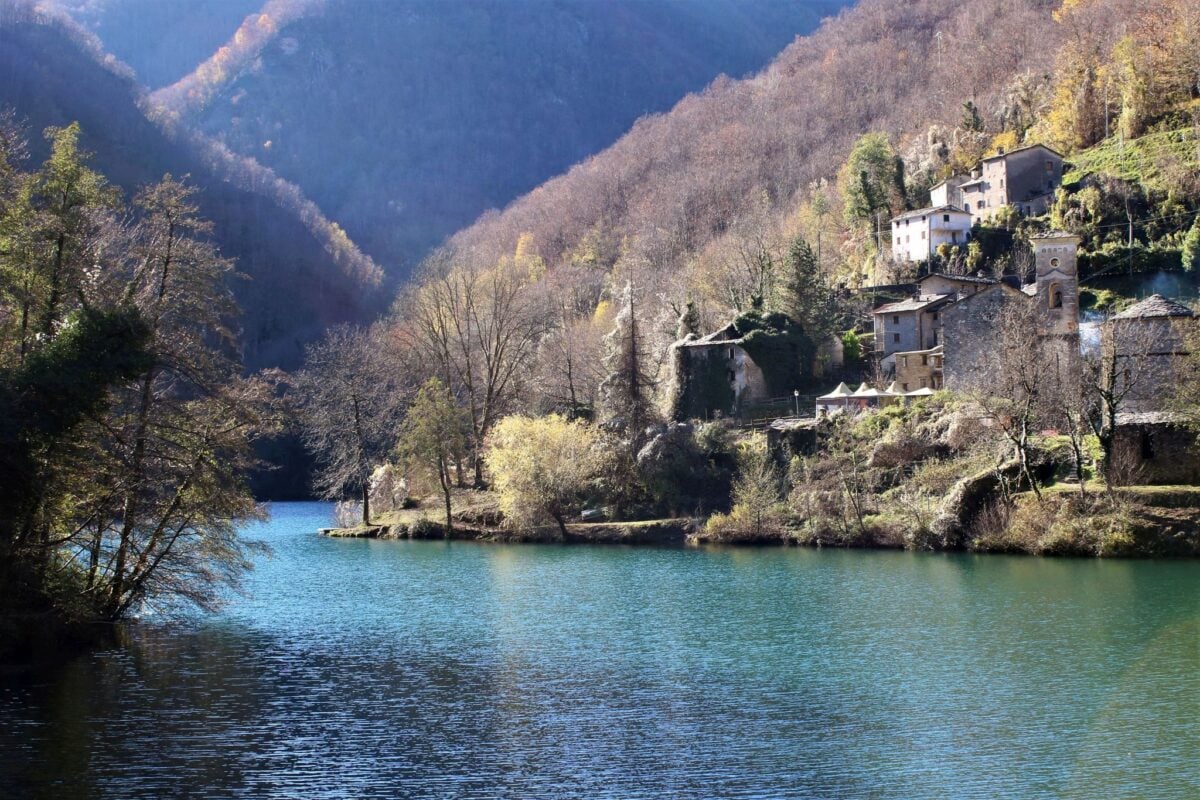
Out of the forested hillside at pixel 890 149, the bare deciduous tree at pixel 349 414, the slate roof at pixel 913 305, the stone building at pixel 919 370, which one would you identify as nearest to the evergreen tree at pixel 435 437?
the bare deciduous tree at pixel 349 414

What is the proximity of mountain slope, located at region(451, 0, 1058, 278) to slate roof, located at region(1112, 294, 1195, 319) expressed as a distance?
226 feet

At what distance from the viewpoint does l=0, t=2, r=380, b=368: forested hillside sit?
486 feet

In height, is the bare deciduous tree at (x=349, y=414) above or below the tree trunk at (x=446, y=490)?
above

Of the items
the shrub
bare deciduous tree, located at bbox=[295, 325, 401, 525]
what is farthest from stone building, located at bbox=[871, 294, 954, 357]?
bare deciduous tree, located at bbox=[295, 325, 401, 525]

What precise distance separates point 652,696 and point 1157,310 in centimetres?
3717

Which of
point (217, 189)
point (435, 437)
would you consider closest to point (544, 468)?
point (435, 437)

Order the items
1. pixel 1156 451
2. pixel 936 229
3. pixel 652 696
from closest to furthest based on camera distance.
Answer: pixel 652 696, pixel 1156 451, pixel 936 229

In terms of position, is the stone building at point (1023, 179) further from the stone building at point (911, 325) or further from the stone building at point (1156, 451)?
the stone building at point (1156, 451)

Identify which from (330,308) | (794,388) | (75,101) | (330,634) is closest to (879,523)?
(794,388)

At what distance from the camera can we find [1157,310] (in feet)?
168

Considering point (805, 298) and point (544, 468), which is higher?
point (805, 298)

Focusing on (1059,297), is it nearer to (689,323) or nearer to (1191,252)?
(1191,252)

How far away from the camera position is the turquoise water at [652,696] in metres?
18.8

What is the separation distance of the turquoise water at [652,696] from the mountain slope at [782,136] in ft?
278
